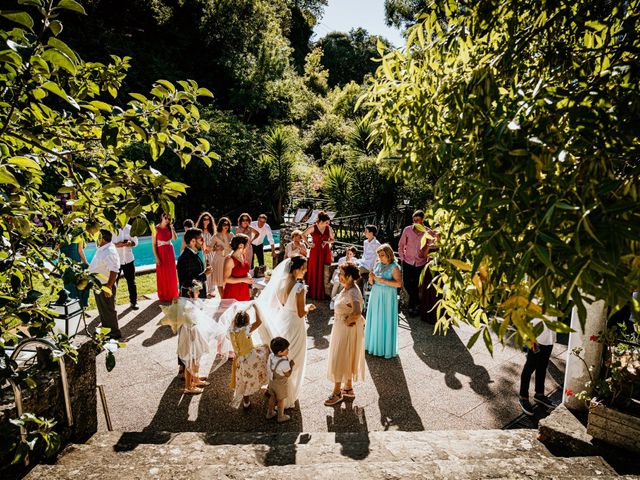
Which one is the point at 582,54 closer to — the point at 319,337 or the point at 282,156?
the point at 319,337

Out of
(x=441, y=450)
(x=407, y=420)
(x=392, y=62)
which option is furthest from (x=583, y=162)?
(x=407, y=420)

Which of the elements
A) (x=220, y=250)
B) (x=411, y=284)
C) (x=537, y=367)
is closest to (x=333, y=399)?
(x=537, y=367)

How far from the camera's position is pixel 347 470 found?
10.7 feet

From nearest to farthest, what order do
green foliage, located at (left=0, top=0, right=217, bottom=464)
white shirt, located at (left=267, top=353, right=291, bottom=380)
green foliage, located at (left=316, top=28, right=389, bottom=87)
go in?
1. green foliage, located at (left=0, top=0, right=217, bottom=464)
2. white shirt, located at (left=267, top=353, right=291, bottom=380)
3. green foliage, located at (left=316, top=28, right=389, bottom=87)

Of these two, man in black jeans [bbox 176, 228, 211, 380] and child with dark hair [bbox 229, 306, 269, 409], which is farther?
man in black jeans [bbox 176, 228, 211, 380]

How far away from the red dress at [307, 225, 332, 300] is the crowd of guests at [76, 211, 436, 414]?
23mm

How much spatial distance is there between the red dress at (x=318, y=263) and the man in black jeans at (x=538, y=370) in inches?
200

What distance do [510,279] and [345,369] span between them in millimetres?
4474

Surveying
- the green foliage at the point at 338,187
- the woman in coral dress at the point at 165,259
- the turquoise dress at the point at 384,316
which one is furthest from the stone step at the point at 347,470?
the green foliage at the point at 338,187

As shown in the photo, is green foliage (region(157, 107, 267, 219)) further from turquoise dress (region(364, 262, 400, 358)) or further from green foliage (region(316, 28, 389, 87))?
green foliage (region(316, 28, 389, 87))

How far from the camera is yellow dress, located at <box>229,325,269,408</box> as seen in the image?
5.28 m

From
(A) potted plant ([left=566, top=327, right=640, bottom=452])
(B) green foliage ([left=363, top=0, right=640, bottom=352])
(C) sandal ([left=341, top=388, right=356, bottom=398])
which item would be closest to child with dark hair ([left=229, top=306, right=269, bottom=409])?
(C) sandal ([left=341, top=388, right=356, bottom=398])

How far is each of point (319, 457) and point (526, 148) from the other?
11.7ft

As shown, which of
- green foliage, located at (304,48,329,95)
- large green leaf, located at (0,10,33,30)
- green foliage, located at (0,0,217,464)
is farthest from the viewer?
green foliage, located at (304,48,329,95)
